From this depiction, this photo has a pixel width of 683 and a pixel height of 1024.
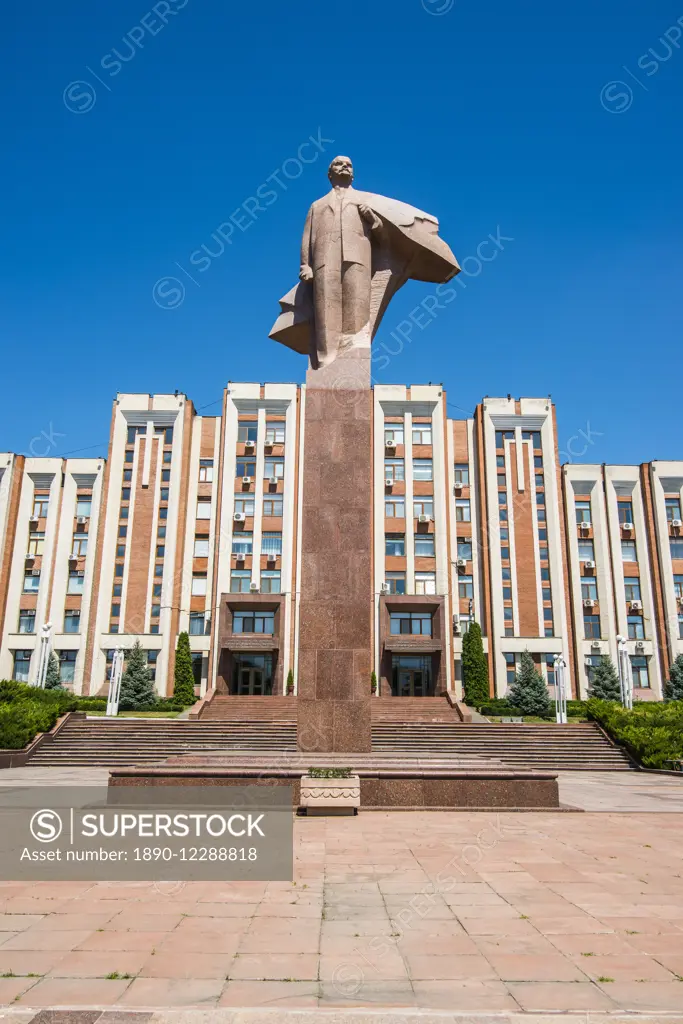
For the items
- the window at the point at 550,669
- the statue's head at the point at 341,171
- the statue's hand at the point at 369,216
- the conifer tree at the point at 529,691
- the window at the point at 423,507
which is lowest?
the conifer tree at the point at 529,691

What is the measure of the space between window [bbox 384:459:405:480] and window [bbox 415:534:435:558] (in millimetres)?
3163

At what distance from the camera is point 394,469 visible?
36.7 meters

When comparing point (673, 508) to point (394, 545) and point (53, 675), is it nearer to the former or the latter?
point (394, 545)

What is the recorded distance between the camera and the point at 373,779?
909 cm

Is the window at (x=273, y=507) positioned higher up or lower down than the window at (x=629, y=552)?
higher up

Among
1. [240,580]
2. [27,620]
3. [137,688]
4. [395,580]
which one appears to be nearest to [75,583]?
[27,620]

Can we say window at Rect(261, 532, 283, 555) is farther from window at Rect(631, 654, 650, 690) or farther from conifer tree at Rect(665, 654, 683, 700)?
conifer tree at Rect(665, 654, 683, 700)

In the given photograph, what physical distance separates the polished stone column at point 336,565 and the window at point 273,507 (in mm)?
24426

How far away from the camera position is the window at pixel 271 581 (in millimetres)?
34844

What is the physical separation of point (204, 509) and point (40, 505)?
8583 millimetres

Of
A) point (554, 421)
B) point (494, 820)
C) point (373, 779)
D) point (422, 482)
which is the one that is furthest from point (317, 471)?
point (554, 421)

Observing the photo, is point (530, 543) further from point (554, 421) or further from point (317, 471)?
point (317, 471)

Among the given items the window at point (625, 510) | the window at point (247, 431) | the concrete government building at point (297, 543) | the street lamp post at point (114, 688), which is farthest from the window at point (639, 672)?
the street lamp post at point (114, 688)

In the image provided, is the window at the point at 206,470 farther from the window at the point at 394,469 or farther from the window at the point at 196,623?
the window at the point at 394,469
